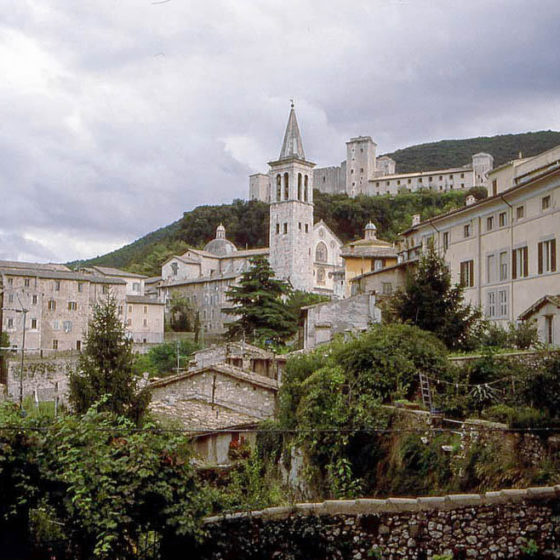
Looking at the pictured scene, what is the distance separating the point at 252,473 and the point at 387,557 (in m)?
5.17

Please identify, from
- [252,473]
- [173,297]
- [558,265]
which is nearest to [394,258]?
[558,265]

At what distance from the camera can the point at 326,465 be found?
557 inches

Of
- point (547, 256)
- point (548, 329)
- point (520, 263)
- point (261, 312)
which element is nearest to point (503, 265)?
point (520, 263)

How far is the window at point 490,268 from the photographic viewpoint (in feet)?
93.7

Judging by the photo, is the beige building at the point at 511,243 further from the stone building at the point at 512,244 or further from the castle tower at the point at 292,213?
the castle tower at the point at 292,213

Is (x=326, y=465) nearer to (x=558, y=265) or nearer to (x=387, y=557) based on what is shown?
(x=387, y=557)

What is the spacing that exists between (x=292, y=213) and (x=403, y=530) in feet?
288

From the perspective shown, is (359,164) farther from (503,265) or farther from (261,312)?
(503,265)

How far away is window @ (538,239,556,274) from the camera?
2434 cm

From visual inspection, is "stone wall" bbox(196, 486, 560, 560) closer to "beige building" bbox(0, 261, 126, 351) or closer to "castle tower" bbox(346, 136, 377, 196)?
"beige building" bbox(0, 261, 126, 351)

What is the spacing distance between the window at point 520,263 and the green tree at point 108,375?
14.3 meters

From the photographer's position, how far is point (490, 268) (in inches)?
1134

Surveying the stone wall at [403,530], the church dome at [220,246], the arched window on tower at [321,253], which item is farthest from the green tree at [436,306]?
the church dome at [220,246]

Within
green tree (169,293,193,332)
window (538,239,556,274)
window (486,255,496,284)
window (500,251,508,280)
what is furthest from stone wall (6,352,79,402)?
window (538,239,556,274)
